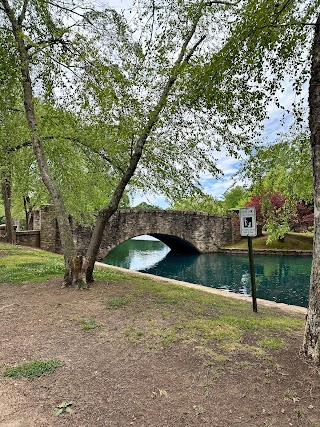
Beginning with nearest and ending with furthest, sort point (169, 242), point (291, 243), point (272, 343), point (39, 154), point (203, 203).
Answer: point (272, 343), point (203, 203), point (39, 154), point (291, 243), point (169, 242)

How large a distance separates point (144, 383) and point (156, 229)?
19755 millimetres

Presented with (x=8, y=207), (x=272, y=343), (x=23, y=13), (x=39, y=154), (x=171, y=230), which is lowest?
(x=272, y=343)

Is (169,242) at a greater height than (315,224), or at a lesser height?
A: lesser

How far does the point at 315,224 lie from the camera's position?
3.14 metres

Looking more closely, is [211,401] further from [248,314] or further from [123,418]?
[248,314]

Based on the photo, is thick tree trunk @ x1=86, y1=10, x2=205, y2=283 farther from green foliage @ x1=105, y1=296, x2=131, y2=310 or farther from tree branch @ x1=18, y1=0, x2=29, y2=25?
tree branch @ x1=18, y1=0, x2=29, y2=25

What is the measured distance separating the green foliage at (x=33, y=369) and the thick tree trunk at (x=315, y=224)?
7.95 ft

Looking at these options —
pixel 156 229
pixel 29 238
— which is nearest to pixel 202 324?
pixel 29 238

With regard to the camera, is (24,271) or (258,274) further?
(258,274)

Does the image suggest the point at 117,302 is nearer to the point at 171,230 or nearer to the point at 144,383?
the point at 144,383

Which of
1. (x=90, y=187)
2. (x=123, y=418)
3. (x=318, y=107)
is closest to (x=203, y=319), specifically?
(x=123, y=418)

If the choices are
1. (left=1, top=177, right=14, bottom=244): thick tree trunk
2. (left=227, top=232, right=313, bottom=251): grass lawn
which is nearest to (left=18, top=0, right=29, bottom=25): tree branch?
(left=1, top=177, right=14, bottom=244): thick tree trunk

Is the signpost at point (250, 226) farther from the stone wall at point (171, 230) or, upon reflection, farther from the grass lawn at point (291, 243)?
the grass lawn at point (291, 243)

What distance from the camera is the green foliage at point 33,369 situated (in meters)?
2.86
